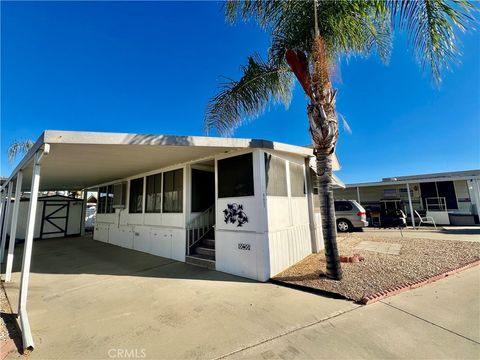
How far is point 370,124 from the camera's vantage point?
10656 millimetres

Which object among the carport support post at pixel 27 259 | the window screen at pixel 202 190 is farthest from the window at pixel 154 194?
the carport support post at pixel 27 259

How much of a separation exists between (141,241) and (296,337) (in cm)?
719

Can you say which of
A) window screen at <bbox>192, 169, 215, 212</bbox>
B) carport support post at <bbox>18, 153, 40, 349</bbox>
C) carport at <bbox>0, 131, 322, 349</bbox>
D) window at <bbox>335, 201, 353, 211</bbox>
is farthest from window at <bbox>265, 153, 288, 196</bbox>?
window at <bbox>335, 201, 353, 211</bbox>

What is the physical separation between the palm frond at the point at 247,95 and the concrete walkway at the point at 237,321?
394cm

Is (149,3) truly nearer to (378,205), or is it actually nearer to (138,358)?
(138,358)

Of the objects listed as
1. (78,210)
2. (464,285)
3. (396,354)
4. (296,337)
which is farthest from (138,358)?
(78,210)

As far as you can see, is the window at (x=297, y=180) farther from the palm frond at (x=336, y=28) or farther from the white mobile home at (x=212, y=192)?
the palm frond at (x=336, y=28)

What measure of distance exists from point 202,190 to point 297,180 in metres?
2.97

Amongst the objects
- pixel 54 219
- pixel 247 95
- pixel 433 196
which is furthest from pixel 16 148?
pixel 433 196

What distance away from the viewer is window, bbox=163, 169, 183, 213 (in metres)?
6.85

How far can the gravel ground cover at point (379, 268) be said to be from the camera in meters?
4.04

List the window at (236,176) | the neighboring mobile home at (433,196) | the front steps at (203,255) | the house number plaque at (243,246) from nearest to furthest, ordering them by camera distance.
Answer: the house number plaque at (243,246), the window at (236,176), the front steps at (203,255), the neighboring mobile home at (433,196)

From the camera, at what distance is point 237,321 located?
3.02 metres

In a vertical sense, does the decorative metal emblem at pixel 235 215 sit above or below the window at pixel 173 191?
below
